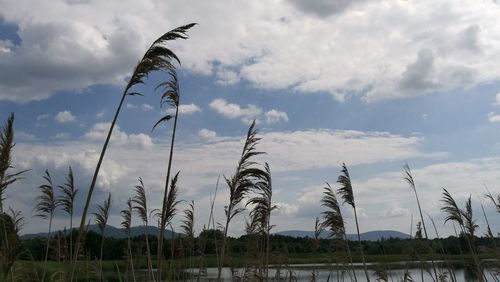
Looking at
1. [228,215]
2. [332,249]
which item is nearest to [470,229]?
[332,249]

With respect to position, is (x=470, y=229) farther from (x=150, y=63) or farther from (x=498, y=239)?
(x=150, y=63)

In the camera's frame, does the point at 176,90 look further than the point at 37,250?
No

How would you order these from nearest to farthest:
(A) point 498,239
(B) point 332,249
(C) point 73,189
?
1. (C) point 73,189
2. (A) point 498,239
3. (B) point 332,249

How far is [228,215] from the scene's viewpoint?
5430mm

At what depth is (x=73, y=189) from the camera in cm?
708

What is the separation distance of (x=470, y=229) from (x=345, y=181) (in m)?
1.98

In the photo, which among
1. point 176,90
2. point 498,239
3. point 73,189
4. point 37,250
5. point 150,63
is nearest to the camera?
point 150,63

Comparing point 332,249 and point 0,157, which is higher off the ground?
point 0,157

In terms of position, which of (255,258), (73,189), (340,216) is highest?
(73,189)

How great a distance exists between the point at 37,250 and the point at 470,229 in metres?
9.17

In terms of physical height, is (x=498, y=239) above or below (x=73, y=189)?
below

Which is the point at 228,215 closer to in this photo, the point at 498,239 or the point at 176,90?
the point at 176,90

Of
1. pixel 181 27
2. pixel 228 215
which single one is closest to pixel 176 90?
pixel 181 27

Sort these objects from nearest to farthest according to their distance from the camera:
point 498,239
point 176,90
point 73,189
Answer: point 176,90, point 73,189, point 498,239
